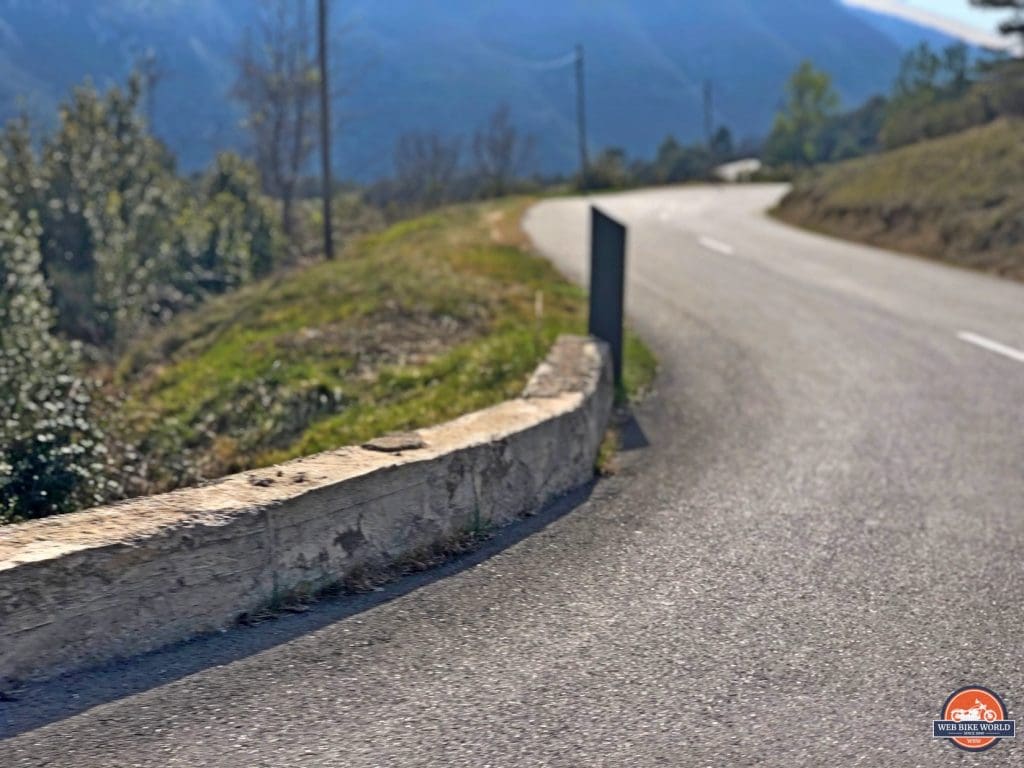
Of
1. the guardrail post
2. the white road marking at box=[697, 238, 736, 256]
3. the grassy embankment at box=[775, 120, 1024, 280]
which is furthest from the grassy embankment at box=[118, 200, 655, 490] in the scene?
the grassy embankment at box=[775, 120, 1024, 280]

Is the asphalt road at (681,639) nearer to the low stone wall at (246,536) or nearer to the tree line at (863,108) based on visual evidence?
the low stone wall at (246,536)

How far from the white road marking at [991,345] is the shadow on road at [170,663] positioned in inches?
278

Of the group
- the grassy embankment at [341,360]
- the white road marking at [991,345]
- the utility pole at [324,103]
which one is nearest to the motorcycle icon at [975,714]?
the grassy embankment at [341,360]

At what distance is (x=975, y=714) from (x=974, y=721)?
0.13ft

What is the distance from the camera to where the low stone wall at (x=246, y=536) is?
327 centimetres

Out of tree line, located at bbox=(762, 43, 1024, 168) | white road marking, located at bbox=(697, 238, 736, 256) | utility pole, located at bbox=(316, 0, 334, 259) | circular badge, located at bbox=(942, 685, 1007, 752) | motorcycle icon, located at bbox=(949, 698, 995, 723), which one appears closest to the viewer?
circular badge, located at bbox=(942, 685, 1007, 752)

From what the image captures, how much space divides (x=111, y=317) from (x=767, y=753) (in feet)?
55.3

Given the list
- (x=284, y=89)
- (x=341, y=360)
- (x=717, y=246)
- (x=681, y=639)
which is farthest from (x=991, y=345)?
(x=284, y=89)

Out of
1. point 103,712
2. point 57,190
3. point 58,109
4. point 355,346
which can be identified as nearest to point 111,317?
point 57,190

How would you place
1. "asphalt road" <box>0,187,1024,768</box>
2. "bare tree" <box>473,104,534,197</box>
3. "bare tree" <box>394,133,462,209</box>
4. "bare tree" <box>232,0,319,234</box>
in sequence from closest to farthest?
"asphalt road" <box>0,187,1024,768</box> < "bare tree" <box>232,0,319,234</box> < "bare tree" <box>394,133,462,209</box> < "bare tree" <box>473,104,534,197</box>

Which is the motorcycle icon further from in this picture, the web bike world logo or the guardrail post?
the guardrail post

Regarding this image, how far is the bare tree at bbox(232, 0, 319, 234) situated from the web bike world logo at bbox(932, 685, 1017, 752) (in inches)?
1276

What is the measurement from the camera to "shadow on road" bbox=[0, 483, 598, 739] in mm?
3061

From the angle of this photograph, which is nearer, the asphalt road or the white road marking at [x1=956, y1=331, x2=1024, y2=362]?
the asphalt road
